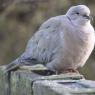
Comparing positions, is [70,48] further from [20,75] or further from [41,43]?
[20,75]

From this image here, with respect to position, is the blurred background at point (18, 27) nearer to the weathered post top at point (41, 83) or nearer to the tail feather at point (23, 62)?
the tail feather at point (23, 62)

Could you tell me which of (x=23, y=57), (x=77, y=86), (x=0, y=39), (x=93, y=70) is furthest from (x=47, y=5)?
(x=77, y=86)

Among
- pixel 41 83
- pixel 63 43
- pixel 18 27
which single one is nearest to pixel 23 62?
pixel 63 43

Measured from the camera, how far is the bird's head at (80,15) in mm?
6559

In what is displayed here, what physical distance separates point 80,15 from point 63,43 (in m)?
0.40

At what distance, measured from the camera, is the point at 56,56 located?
654 centimetres

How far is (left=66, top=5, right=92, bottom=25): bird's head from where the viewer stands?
6559 mm

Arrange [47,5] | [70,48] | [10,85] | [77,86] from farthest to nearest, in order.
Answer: [47,5]
[70,48]
[10,85]
[77,86]

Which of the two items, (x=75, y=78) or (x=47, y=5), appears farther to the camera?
(x=47, y=5)

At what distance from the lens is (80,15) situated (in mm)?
6645

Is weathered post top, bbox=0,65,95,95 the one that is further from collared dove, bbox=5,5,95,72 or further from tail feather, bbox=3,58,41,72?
collared dove, bbox=5,5,95,72

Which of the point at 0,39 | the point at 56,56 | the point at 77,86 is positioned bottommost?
the point at 77,86

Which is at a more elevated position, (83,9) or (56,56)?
(83,9)

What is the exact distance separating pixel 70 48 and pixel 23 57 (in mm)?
577
